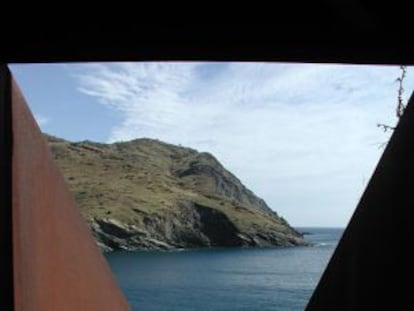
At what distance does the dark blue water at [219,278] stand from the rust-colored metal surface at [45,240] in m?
45.3

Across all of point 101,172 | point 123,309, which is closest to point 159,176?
point 101,172

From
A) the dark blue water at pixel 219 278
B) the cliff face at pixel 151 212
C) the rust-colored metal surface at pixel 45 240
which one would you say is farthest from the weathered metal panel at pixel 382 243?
the cliff face at pixel 151 212

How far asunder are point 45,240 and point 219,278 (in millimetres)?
75685

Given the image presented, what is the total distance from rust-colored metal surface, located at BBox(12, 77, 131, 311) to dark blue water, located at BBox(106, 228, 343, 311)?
1782 inches

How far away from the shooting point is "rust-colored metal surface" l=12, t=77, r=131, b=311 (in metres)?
4.88

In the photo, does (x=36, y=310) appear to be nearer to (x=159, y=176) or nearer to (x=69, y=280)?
(x=69, y=280)

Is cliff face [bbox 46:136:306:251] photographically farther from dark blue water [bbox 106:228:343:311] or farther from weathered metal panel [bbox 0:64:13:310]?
weathered metal panel [bbox 0:64:13:310]

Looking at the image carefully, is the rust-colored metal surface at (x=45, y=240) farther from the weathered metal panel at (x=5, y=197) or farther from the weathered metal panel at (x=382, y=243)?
the weathered metal panel at (x=382, y=243)

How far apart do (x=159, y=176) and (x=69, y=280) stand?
453 feet

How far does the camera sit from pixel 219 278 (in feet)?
260

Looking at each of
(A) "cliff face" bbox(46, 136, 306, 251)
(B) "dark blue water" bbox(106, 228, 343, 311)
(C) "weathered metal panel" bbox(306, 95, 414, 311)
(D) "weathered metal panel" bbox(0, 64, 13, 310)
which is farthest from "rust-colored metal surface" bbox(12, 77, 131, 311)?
(A) "cliff face" bbox(46, 136, 306, 251)

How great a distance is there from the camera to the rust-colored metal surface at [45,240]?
488 centimetres

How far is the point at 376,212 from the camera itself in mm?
5031
